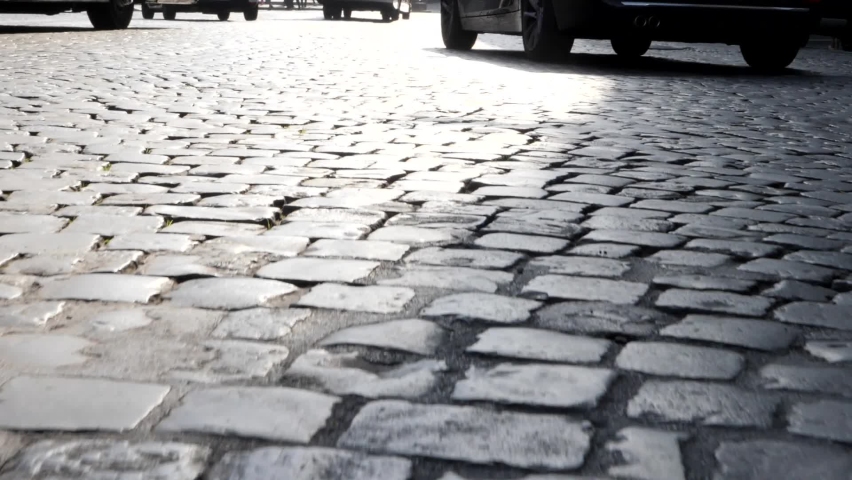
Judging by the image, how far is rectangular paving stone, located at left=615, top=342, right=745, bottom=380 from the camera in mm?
2273

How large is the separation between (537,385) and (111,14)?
15993 mm

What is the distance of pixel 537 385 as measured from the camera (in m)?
2.18

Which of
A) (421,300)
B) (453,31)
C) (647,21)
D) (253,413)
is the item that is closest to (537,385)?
(253,413)

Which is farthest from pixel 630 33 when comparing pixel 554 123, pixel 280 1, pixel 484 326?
pixel 280 1

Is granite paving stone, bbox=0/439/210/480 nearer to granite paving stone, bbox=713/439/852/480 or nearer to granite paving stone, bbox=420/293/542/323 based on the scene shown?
granite paving stone, bbox=713/439/852/480

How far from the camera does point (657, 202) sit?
A: 163 inches

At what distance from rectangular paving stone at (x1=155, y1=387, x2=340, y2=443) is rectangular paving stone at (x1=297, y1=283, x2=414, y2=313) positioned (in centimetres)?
58

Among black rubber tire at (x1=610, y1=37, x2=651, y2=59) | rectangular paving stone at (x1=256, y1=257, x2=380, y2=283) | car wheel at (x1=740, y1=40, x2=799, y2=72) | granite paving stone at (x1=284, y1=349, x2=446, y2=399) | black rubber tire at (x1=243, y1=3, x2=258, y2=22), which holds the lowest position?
black rubber tire at (x1=243, y1=3, x2=258, y2=22)

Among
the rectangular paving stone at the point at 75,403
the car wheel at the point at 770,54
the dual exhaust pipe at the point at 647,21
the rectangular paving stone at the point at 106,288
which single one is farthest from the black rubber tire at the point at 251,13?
the rectangular paving stone at the point at 75,403

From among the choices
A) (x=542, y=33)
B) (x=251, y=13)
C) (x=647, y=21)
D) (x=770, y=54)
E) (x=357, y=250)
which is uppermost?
(x=647, y=21)

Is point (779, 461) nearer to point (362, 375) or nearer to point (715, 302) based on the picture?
point (362, 375)

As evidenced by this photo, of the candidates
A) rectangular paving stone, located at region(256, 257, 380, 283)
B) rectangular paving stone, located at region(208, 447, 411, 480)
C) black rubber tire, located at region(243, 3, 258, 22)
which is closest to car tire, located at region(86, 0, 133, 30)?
black rubber tire, located at region(243, 3, 258, 22)

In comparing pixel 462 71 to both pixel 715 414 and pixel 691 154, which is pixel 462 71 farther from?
pixel 715 414

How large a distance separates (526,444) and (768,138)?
455cm
